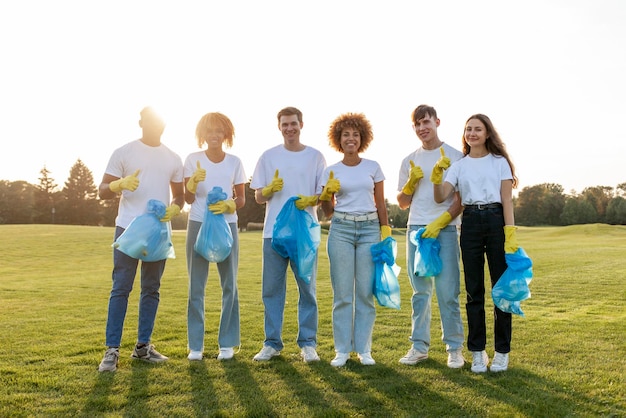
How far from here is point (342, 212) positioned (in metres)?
4.19

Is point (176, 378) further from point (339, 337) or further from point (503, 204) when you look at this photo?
point (503, 204)

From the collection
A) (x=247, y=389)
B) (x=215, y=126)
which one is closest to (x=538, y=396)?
(x=247, y=389)

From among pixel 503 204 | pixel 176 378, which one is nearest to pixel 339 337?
pixel 176 378

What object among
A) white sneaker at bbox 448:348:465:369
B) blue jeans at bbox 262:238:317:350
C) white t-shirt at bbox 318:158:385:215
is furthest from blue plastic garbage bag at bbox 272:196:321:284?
white sneaker at bbox 448:348:465:369

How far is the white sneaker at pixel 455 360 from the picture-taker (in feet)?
13.5

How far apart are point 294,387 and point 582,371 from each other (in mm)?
2178

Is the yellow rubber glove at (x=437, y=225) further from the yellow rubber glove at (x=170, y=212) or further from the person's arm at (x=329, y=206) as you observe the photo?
the yellow rubber glove at (x=170, y=212)

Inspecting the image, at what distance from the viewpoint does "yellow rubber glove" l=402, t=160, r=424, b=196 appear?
165 inches

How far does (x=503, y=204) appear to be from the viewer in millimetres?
3953

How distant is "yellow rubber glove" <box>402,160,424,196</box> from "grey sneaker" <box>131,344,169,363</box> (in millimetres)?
2350

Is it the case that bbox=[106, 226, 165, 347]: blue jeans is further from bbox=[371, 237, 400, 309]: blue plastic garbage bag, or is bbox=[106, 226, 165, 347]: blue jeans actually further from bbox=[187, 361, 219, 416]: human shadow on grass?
bbox=[371, 237, 400, 309]: blue plastic garbage bag

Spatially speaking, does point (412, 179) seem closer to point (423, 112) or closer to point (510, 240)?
point (423, 112)

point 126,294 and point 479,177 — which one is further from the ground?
point 479,177

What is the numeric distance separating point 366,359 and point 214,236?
151 cm
